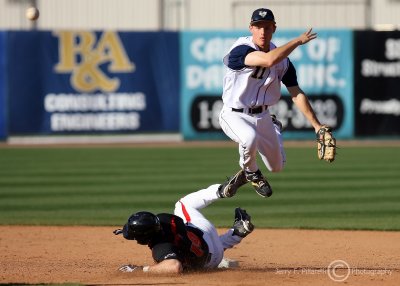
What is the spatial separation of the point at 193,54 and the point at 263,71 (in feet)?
44.7

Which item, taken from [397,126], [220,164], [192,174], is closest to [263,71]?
[192,174]

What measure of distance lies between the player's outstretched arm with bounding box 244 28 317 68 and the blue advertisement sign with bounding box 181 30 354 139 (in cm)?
1339

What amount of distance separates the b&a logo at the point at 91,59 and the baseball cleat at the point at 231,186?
13178 millimetres

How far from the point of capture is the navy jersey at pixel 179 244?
700cm

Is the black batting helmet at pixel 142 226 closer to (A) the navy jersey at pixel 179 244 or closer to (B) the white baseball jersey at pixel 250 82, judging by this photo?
(A) the navy jersey at pixel 179 244

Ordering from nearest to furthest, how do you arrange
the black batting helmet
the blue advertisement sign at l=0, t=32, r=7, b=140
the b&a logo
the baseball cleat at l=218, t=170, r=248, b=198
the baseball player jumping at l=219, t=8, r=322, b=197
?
1. the black batting helmet
2. the baseball player jumping at l=219, t=8, r=322, b=197
3. the baseball cleat at l=218, t=170, r=248, b=198
4. the blue advertisement sign at l=0, t=32, r=7, b=140
5. the b&a logo

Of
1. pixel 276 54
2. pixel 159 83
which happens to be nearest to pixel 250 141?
pixel 276 54

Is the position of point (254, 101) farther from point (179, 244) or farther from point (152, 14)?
point (152, 14)

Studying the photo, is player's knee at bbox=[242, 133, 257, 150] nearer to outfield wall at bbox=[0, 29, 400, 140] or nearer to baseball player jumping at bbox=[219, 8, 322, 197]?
baseball player jumping at bbox=[219, 8, 322, 197]

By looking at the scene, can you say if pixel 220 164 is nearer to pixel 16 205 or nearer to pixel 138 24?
pixel 16 205

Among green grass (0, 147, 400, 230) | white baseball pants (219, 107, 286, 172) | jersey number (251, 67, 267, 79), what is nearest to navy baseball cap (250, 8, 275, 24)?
jersey number (251, 67, 267, 79)

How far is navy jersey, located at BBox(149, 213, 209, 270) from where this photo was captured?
7.00 metres

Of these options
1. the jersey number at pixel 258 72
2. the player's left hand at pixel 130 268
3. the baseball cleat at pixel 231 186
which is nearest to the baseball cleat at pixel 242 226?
the baseball cleat at pixel 231 186

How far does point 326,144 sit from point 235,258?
156 centimetres
